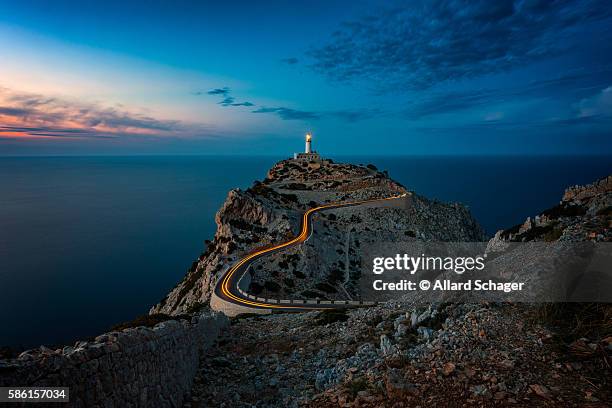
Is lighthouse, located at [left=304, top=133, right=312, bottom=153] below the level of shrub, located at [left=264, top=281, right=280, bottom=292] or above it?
above

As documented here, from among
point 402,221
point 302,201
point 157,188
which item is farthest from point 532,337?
point 157,188

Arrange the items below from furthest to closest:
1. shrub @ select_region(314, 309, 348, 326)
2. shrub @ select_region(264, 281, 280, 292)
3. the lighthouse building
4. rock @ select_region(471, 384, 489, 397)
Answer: the lighthouse building
shrub @ select_region(264, 281, 280, 292)
shrub @ select_region(314, 309, 348, 326)
rock @ select_region(471, 384, 489, 397)

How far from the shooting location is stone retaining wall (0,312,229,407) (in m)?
6.79

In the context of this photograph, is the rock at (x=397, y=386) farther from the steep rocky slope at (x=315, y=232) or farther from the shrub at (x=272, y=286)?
the shrub at (x=272, y=286)

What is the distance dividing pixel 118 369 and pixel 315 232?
1965 inches

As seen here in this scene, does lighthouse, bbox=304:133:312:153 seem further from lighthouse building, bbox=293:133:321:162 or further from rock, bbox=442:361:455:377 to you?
rock, bbox=442:361:455:377

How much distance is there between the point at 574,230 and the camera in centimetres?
1557

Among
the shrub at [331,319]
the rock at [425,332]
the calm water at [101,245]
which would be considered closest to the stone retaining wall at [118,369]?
the shrub at [331,319]

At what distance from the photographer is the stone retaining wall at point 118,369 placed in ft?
22.3

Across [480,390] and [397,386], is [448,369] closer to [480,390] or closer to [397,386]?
[480,390]

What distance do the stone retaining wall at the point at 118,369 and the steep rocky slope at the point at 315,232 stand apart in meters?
27.5

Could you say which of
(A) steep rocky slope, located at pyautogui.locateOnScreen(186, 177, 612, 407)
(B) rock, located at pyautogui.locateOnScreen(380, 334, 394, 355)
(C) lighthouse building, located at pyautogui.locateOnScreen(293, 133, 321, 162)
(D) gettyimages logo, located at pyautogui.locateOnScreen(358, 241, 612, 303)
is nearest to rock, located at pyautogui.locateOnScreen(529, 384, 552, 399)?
(A) steep rocky slope, located at pyautogui.locateOnScreen(186, 177, 612, 407)

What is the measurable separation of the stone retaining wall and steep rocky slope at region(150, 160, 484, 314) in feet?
90.3

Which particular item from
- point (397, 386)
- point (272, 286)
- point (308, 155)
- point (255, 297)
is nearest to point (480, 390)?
point (397, 386)
